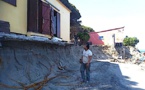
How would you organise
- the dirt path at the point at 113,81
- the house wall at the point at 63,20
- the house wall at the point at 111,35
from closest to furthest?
the dirt path at the point at 113,81, the house wall at the point at 63,20, the house wall at the point at 111,35

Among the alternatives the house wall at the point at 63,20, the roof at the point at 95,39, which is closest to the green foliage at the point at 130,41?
the roof at the point at 95,39

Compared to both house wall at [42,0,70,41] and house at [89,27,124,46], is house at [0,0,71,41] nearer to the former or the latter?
house wall at [42,0,70,41]

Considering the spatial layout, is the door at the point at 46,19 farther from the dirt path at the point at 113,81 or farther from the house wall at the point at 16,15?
the dirt path at the point at 113,81

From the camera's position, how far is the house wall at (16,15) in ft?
27.8

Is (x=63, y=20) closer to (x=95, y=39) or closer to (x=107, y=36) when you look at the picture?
(x=95, y=39)

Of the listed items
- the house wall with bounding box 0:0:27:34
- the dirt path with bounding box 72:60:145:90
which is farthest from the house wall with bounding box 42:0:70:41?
the house wall with bounding box 0:0:27:34

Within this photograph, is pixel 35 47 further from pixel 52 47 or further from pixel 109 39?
pixel 109 39

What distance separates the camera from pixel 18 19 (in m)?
9.49

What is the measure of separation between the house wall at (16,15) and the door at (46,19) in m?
1.71

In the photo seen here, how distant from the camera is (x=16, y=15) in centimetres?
934

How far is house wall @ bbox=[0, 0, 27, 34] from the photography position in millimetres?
8468

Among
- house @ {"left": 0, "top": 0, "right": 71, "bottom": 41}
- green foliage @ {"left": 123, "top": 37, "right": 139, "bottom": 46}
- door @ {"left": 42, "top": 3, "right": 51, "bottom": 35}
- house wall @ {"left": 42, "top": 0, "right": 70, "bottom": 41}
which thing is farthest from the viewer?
green foliage @ {"left": 123, "top": 37, "right": 139, "bottom": 46}

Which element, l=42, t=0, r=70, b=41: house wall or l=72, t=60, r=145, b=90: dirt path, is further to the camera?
l=42, t=0, r=70, b=41: house wall

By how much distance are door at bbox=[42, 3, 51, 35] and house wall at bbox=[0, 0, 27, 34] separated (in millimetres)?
1711
